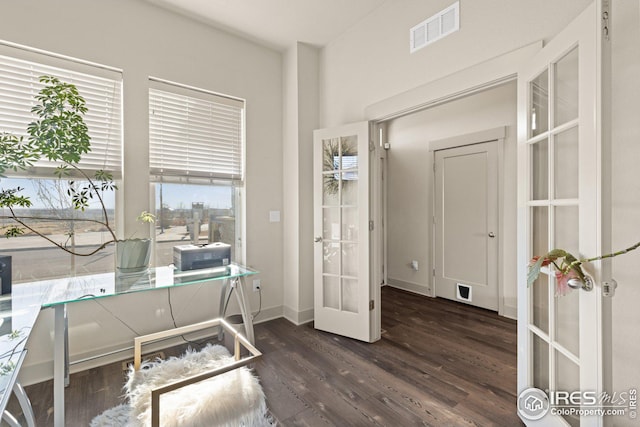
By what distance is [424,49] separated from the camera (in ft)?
7.54

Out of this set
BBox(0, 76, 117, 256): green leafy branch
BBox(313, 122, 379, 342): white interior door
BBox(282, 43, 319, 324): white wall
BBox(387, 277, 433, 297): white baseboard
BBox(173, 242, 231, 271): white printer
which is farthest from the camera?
BBox(387, 277, 433, 297): white baseboard

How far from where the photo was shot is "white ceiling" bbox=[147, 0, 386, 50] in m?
2.59

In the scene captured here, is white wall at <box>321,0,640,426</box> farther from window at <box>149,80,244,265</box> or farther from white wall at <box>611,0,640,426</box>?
window at <box>149,80,244,265</box>

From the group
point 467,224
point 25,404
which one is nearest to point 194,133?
point 25,404

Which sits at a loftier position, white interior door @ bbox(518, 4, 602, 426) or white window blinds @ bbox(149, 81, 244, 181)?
white window blinds @ bbox(149, 81, 244, 181)

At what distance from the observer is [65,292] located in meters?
1.70

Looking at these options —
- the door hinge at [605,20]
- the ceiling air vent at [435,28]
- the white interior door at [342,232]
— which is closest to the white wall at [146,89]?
the white interior door at [342,232]

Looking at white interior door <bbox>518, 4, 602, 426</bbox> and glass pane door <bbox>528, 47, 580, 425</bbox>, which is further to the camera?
glass pane door <bbox>528, 47, 580, 425</bbox>

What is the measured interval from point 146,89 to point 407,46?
2298mm

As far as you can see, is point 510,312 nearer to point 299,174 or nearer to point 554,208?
point 554,208

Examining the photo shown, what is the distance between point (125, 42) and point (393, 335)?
361 cm

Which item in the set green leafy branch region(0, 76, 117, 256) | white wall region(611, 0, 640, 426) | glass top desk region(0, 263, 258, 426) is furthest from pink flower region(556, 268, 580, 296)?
green leafy branch region(0, 76, 117, 256)

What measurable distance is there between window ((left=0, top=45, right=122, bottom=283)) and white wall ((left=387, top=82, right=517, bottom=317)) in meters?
3.65

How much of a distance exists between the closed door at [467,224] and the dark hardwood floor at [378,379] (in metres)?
0.64
